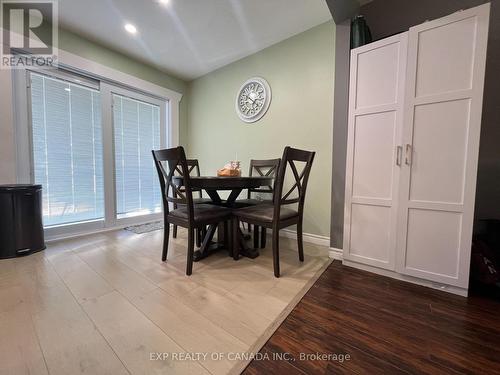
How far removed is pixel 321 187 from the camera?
236 centimetres

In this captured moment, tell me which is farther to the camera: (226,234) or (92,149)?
(92,149)

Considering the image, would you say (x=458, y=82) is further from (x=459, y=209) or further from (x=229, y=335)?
(x=229, y=335)

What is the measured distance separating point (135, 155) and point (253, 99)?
1.99 metres

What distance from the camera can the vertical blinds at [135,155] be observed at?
297cm

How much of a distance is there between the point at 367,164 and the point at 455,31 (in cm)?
96

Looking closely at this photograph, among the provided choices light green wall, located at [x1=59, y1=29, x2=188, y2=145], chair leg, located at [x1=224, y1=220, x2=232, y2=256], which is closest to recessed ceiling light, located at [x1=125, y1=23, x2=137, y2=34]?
light green wall, located at [x1=59, y1=29, x2=188, y2=145]

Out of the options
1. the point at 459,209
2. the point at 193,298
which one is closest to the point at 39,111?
the point at 193,298

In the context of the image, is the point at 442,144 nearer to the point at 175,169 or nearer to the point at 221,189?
the point at 221,189

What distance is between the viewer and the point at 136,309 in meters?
1.22

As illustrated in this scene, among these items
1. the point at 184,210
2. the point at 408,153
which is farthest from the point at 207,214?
the point at 408,153

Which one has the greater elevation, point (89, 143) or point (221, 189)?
point (89, 143)

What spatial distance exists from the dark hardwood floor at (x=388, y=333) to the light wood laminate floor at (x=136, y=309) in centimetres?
11

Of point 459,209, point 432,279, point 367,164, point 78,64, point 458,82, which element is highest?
point 78,64

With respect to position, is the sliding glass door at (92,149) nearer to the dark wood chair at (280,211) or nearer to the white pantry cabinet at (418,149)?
the dark wood chair at (280,211)
